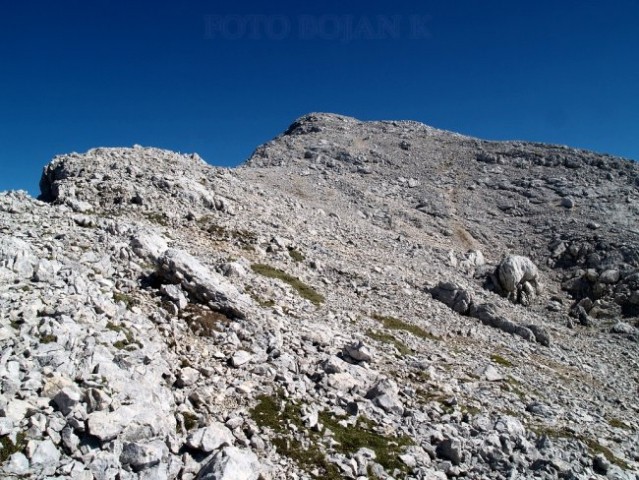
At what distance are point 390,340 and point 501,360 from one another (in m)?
7.04

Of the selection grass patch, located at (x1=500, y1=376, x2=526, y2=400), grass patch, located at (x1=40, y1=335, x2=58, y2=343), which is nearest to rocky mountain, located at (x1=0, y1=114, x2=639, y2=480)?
grass patch, located at (x1=40, y1=335, x2=58, y2=343)

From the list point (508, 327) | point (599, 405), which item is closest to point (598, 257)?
point (508, 327)

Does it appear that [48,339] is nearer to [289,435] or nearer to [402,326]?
[289,435]

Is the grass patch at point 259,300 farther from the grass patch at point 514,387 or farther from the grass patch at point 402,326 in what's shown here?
the grass patch at point 514,387

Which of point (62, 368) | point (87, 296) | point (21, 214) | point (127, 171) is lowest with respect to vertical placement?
point (62, 368)

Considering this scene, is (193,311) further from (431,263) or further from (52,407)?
(431,263)

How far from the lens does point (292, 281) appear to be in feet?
89.8

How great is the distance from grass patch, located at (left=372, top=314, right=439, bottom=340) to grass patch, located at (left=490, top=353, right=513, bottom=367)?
3.26m

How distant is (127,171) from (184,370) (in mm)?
24259

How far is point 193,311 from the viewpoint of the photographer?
702 inches

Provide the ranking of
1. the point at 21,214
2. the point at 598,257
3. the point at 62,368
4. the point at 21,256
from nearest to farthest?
the point at 62,368 → the point at 21,256 → the point at 21,214 → the point at 598,257

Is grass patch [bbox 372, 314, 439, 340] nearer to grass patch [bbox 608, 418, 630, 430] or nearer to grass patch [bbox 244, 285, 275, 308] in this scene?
grass patch [bbox 244, 285, 275, 308]

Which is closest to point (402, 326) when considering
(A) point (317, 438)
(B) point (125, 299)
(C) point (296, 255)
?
(C) point (296, 255)

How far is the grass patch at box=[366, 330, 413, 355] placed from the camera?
2231 centimetres
